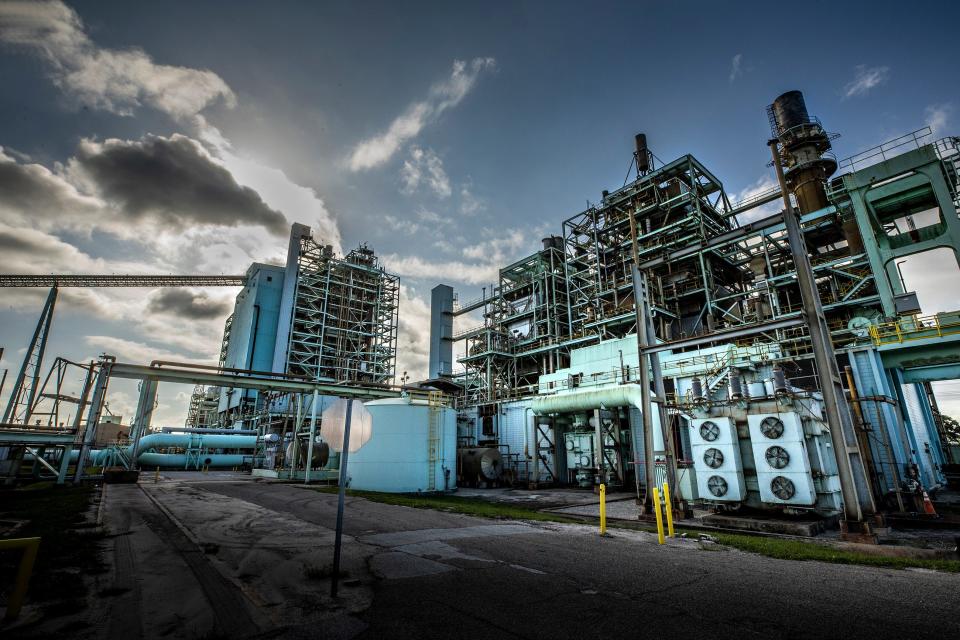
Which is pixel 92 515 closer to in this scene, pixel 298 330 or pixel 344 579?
pixel 344 579

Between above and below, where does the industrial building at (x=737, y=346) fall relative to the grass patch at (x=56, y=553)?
above

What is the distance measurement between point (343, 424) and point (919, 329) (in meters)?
25.4

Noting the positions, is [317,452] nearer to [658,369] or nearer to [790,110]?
[658,369]

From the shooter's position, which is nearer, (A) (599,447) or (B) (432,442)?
(B) (432,442)

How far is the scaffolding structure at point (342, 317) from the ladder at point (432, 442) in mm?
32937

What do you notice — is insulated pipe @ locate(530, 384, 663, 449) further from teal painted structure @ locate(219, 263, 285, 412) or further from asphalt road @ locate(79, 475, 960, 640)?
teal painted structure @ locate(219, 263, 285, 412)

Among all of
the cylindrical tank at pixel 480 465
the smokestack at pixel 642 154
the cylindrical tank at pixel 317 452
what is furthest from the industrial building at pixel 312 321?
the smokestack at pixel 642 154

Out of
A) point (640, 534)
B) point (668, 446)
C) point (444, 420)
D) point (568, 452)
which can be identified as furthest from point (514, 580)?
point (568, 452)

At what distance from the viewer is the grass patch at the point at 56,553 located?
5328mm

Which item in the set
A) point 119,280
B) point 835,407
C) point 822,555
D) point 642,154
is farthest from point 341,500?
point 119,280

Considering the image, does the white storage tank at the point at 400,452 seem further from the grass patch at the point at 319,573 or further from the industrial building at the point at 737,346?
the grass patch at the point at 319,573

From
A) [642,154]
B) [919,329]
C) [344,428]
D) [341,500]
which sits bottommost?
[341,500]

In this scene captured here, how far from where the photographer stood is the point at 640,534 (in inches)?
425

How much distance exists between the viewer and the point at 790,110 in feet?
115
